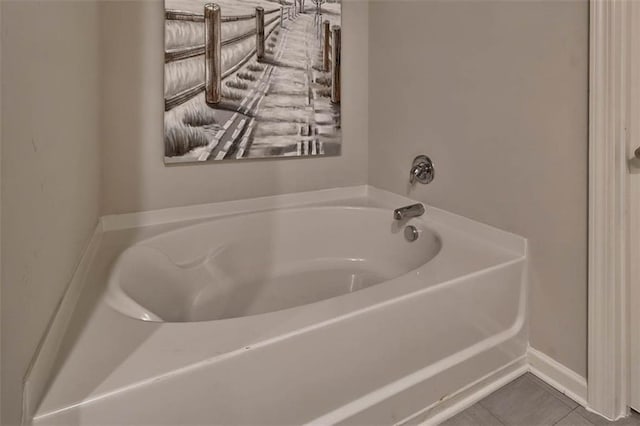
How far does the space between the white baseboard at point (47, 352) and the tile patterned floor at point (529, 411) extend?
1.01 metres

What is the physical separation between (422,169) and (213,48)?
110cm

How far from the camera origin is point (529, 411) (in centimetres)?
113

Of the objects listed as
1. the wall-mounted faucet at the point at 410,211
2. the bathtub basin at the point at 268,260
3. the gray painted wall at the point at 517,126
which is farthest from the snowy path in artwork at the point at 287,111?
the wall-mounted faucet at the point at 410,211

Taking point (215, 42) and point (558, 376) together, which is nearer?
point (558, 376)

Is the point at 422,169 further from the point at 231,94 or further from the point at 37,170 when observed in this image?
the point at 37,170

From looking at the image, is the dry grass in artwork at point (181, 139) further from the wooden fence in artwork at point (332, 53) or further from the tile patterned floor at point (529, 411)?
the tile patterned floor at point (529, 411)

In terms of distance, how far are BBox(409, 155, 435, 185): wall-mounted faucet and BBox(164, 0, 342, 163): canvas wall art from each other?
49cm

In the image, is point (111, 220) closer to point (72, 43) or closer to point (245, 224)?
point (245, 224)

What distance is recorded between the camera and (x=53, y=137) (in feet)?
2.65

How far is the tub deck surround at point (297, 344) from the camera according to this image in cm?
71
